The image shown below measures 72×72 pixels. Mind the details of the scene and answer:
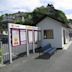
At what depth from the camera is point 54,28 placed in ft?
93.7

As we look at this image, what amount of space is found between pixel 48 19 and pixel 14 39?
12581 mm

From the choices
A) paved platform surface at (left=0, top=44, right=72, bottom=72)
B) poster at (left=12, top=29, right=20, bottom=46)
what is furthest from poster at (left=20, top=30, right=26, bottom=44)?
paved platform surface at (left=0, top=44, right=72, bottom=72)

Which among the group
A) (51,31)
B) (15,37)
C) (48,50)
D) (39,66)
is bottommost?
(39,66)

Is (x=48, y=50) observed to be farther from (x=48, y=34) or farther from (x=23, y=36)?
(x=48, y=34)

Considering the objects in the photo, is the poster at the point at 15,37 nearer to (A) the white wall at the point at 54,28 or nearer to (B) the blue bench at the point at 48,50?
(B) the blue bench at the point at 48,50

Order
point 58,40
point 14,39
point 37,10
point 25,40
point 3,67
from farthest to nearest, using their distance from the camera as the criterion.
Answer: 1. point 37,10
2. point 58,40
3. point 25,40
4. point 14,39
5. point 3,67

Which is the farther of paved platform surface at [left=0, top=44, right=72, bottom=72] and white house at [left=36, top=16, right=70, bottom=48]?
white house at [left=36, top=16, right=70, bottom=48]

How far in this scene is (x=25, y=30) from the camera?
2027 centimetres

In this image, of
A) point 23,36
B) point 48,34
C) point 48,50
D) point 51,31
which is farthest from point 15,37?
point 51,31

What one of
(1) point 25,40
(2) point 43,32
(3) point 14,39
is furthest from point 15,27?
(2) point 43,32

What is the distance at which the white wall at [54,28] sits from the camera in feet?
92.4

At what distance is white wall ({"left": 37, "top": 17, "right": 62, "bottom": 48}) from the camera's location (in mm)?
28156

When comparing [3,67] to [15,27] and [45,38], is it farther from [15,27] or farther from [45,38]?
[45,38]

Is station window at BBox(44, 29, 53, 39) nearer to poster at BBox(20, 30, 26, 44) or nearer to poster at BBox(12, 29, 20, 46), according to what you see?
poster at BBox(20, 30, 26, 44)
